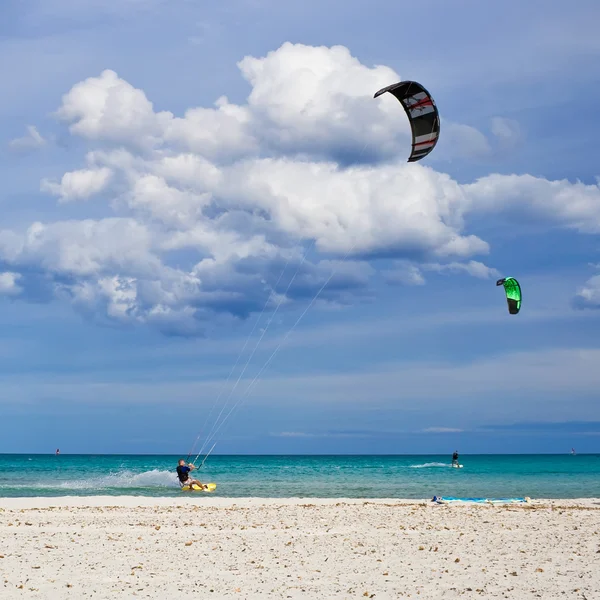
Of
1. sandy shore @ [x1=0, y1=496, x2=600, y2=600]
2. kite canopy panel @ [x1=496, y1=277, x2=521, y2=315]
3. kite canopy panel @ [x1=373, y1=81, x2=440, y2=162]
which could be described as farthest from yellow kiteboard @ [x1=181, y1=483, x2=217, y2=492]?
kite canopy panel @ [x1=373, y1=81, x2=440, y2=162]

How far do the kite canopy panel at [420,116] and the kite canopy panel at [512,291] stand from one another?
191 inches

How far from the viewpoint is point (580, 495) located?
27438 millimetres

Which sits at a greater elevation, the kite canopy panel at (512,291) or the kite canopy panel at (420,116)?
the kite canopy panel at (420,116)

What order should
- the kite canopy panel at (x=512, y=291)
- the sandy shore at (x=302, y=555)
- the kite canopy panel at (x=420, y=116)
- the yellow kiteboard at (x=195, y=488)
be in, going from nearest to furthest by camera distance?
the sandy shore at (x=302, y=555), the kite canopy panel at (x=420, y=116), the kite canopy panel at (x=512, y=291), the yellow kiteboard at (x=195, y=488)

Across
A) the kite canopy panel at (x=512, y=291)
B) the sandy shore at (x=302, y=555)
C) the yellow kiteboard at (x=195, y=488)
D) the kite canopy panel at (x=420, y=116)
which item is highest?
the kite canopy panel at (x=420, y=116)

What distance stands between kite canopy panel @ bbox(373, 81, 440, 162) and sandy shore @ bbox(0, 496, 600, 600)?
286 inches

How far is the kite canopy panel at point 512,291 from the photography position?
18703 millimetres

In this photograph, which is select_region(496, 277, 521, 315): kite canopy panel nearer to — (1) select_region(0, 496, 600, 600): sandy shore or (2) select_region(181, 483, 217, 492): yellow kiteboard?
(1) select_region(0, 496, 600, 600): sandy shore

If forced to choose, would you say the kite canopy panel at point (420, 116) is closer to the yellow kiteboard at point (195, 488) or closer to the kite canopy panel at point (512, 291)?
the kite canopy panel at point (512, 291)

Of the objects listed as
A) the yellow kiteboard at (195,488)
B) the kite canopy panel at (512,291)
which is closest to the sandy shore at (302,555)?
the kite canopy panel at (512,291)

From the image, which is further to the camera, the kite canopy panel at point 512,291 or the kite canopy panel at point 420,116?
the kite canopy panel at point 512,291

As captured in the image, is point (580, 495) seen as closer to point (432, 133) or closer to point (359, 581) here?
point (432, 133)

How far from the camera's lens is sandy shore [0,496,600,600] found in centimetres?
827

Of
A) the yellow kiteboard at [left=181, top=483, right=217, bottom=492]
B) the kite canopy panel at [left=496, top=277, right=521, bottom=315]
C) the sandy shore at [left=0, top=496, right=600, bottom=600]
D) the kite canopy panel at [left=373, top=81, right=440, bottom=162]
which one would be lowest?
the yellow kiteboard at [left=181, top=483, right=217, bottom=492]
